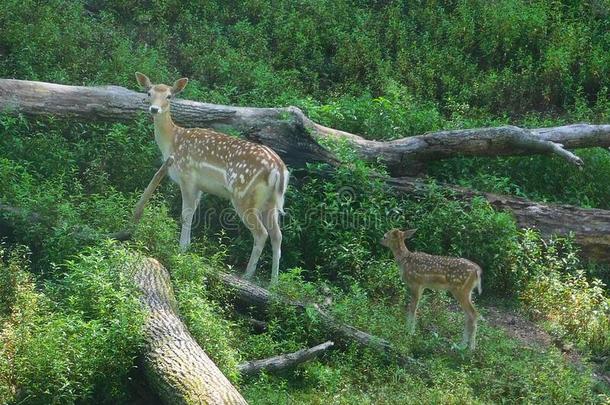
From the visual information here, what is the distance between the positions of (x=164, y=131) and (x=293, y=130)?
1646 millimetres

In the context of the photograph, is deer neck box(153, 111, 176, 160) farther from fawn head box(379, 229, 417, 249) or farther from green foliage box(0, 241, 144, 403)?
green foliage box(0, 241, 144, 403)

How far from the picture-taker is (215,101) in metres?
16.1

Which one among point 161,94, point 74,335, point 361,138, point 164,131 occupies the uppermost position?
point 161,94

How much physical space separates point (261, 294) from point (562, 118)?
8.11 m

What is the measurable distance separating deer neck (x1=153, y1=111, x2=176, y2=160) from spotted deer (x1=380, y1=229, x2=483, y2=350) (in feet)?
11.0

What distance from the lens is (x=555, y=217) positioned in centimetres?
1430

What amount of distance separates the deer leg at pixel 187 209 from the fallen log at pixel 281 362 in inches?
96.5

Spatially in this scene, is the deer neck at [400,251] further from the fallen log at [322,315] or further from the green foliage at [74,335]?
the green foliage at [74,335]

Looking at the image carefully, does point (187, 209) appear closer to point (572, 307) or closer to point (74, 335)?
point (74, 335)

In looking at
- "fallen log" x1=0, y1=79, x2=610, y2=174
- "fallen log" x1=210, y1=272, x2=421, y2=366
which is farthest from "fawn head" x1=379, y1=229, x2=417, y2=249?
"fallen log" x1=0, y1=79, x2=610, y2=174

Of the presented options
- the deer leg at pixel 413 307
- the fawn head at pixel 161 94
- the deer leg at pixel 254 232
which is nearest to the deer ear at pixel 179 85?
the fawn head at pixel 161 94

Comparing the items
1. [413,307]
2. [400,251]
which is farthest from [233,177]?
[413,307]

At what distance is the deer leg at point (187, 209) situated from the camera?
42.3 feet

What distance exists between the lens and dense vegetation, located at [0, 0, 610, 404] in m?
10.4
